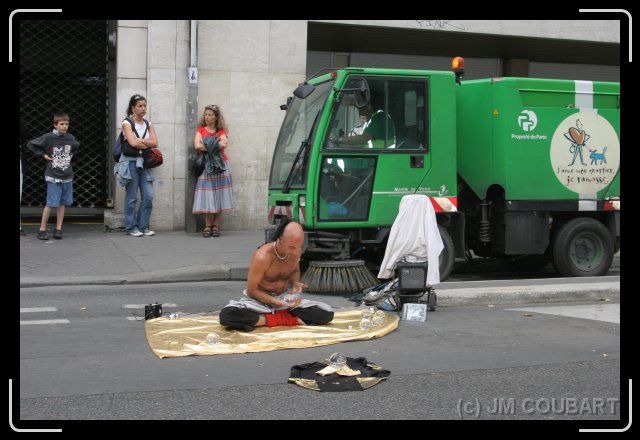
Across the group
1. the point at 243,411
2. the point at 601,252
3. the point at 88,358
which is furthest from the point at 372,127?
the point at 243,411

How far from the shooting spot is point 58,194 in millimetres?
11602

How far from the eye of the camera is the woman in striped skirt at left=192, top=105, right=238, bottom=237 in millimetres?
12477

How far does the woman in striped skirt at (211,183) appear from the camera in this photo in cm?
1248

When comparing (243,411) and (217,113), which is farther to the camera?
(217,113)

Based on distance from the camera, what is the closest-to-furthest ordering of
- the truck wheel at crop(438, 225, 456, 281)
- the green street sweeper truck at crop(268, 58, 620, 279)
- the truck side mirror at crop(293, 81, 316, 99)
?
the green street sweeper truck at crop(268, 58, 620, 279), the truck side mirror at crop(293, 81, 316, 99), the truck wheel at crop(438, 225, 456, 281)

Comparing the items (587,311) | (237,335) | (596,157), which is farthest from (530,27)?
(237,335)

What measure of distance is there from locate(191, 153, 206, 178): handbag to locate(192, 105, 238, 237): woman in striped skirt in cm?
5

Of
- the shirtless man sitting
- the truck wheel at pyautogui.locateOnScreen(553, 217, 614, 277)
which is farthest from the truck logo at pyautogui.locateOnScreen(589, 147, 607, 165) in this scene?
the shirtless man sitting

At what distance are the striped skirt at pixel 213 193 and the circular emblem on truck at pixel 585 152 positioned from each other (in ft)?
16.7

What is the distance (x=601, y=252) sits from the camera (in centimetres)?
1040

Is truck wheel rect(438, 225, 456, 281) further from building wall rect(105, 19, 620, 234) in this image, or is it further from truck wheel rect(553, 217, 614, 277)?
building wall rect(105, 19, 620, 234)

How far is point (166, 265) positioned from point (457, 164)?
383 cm

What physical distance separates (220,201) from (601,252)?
5.62m
